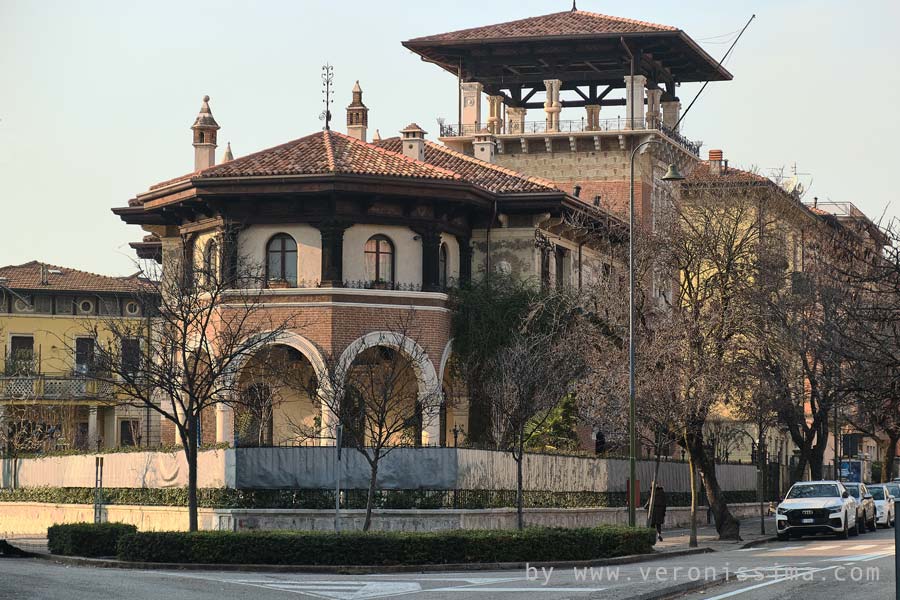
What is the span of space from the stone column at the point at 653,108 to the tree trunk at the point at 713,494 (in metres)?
22.4

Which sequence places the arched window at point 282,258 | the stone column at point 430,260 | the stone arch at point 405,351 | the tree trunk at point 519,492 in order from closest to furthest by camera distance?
the tree trunk at point 519,492
the stone arch at point 405,351
the arched window at point 282,258
the stone column at point 430,260

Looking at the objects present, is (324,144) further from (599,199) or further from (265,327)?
(599,199)

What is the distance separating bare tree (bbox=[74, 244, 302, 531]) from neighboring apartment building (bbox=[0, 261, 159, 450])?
20.0m

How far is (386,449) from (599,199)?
26201mm

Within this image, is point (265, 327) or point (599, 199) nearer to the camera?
point (265, 327)

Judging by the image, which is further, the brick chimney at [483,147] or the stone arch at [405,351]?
the brick chimney at [483,147]

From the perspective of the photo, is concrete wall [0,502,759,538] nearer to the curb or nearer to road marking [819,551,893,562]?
the curb

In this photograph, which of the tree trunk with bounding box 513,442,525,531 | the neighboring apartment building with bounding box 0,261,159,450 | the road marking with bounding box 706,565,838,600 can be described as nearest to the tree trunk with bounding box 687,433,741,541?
the tree trunk with bounding box 513,442,525,531

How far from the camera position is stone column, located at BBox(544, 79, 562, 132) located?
61.6 m

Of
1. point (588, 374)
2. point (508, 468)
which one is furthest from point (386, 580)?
point (588, 374)

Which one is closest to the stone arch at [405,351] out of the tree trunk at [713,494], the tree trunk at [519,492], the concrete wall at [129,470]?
the concrete wall at [129,470]

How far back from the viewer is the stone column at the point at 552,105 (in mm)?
61562

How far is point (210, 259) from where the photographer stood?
151 feet

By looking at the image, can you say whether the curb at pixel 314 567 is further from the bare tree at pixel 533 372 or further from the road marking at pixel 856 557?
the bare tree at pixel 533 372
